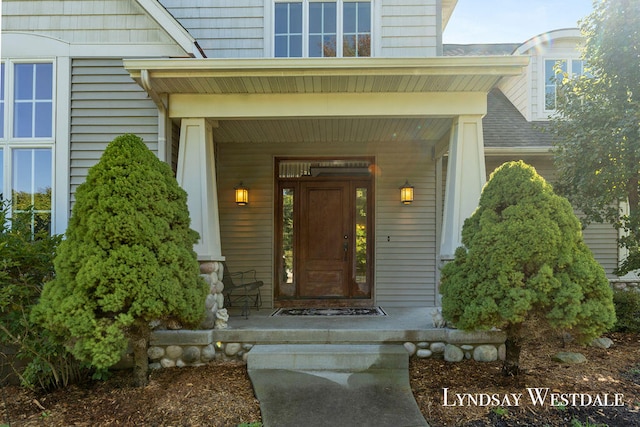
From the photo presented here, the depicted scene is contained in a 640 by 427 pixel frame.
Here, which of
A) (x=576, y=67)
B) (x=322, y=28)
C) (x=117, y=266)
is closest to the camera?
(x=117, y=266)

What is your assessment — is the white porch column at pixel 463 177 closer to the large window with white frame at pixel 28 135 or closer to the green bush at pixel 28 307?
the green bush at pixel 28 307

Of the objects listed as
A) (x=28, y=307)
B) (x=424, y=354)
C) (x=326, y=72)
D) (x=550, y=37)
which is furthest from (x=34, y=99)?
(x=550, y=37)

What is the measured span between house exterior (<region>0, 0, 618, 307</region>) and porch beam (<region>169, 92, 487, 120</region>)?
1cm

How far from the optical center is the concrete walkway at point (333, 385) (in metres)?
2.95

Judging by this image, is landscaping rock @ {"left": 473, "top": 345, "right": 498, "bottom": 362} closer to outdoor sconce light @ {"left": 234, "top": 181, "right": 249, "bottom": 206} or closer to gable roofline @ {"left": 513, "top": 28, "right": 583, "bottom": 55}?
outdoor sconce light @ {"left": 234, "top": 181, "right": 249, "bottom": 206}

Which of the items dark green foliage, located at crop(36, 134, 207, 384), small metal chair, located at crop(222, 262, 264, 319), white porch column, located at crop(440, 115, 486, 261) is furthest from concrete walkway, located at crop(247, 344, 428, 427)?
small metal chair, located at crop(222, 262, 264, 319)

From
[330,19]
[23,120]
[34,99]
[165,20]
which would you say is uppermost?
[330,19]

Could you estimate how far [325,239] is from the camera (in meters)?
6.26

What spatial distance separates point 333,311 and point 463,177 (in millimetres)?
2444

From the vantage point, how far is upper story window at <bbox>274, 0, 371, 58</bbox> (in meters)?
5.52

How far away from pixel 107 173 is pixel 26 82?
241cm

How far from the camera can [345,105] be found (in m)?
4.29

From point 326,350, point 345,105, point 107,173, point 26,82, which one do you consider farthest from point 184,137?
point 326,350

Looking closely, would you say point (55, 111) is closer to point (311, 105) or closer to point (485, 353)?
point (311, 105)
